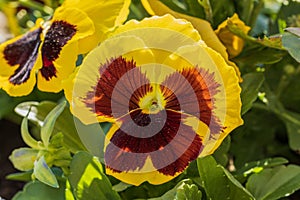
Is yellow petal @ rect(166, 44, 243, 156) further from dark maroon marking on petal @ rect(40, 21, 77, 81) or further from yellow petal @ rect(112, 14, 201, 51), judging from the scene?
dark maroon marking on petal @ rect(40, 21, 77, 81)

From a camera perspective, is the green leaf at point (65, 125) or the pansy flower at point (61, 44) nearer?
the pansy flower at point (61, 44)

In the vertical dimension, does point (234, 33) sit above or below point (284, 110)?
above

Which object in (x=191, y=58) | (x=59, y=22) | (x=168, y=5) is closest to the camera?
(x=191, y=58)

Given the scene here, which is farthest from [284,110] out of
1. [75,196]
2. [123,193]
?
[75,196]

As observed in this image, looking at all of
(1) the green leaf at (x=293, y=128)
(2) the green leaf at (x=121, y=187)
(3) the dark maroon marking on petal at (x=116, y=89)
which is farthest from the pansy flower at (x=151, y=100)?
(1) the green leaf at (x=293, y=128)

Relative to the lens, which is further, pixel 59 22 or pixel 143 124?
pixel 59 22

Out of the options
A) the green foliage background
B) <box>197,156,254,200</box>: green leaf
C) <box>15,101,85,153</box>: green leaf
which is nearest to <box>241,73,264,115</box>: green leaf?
the green foliage background

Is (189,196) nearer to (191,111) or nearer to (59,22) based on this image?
(191,111)

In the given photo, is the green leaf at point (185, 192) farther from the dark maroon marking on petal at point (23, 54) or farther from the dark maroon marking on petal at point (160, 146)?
the dark maroon marking on petal at point (23, 54)
